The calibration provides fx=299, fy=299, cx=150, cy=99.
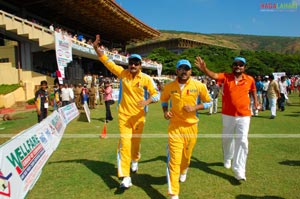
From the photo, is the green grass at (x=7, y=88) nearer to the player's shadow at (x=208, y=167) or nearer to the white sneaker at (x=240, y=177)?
the player's shadow at (x=208, y=167)

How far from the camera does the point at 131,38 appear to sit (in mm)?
53469

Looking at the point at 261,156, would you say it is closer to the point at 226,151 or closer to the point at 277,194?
the point at 226,151

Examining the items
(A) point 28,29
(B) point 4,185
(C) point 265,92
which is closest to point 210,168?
(B) point 4,185

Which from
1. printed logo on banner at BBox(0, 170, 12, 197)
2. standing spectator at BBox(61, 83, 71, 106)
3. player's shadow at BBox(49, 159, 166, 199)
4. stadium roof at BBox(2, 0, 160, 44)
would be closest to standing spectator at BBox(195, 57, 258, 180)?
player's shadow at BBox(49, 159, 166, 199)

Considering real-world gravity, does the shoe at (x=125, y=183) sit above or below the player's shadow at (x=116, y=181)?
Answer: above

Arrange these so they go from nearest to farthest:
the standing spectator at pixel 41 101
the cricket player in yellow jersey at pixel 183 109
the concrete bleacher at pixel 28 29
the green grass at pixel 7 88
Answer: the cricket player in yellow jersey at pixel 183 109 → the standing spectator at pixel 41 101 → the green grass at pixel 7 88 → the concrete bleacher at pixel 28 29

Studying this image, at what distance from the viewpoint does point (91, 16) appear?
3584cm

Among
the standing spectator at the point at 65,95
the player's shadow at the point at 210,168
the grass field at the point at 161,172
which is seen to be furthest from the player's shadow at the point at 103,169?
the standing spectator at the point at 65,95

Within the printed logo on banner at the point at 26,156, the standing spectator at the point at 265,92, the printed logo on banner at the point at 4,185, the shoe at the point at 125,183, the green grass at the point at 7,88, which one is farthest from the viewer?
the green grass at the point at 7,88

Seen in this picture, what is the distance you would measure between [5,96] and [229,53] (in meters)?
61.7

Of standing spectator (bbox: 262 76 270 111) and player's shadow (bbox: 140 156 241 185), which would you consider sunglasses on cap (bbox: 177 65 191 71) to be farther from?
standing spectator (bbox: 262 76 270 111)

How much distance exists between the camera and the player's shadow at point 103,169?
16.2ft

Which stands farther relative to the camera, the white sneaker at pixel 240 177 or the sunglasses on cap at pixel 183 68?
the white sneaker at pixel 240 177

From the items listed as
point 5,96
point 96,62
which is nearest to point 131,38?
point 96,62
